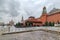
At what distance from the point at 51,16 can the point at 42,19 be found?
465 cm

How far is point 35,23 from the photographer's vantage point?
4706 cm

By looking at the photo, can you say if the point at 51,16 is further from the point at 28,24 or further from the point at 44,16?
the point at 28,24

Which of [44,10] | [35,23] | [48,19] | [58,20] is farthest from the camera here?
[44,10]

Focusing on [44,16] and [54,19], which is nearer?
[54,19]

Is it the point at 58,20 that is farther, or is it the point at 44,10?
the point at 44,10

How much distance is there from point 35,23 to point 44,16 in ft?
22.1

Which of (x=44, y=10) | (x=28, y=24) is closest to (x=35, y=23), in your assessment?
(x=28, y=24)

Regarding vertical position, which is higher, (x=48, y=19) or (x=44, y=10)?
(x=44, y=10)

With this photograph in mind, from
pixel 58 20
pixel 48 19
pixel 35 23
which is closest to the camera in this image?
pixel 58 20

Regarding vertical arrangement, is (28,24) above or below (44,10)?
below

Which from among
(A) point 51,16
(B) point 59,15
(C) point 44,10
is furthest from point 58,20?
(C) point 44,10

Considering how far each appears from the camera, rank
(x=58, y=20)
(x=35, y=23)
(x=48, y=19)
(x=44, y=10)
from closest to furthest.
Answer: (x=58, y=20), (x=35, y=23), (x=48, y=19), (x=44, y=10)

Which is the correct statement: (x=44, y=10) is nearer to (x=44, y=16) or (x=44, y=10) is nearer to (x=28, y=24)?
(x=44, y=16)

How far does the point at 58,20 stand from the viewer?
144ft
